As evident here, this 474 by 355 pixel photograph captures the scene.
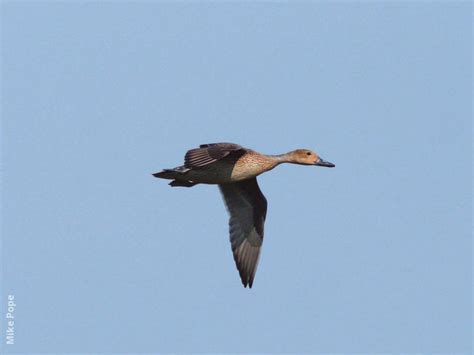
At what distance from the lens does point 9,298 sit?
599 inches

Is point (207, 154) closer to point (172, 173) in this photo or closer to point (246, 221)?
point (172, 173)

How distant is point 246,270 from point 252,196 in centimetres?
136

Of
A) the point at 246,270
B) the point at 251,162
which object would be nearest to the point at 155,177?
the point at 251,162

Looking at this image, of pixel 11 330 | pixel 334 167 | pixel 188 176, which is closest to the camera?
pixel 11 330

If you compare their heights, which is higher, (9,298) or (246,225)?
(246,225)

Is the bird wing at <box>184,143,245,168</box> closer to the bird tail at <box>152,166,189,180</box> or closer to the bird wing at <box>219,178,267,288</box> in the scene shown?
the bird tail at <box>152,166,189,180</box>

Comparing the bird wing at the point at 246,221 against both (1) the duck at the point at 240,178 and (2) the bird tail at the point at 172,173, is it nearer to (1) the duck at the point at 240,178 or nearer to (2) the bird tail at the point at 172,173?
(1) the duck at the point at 240,178

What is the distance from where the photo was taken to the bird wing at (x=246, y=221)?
58.8 feet

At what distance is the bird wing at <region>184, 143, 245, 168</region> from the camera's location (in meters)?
15.6

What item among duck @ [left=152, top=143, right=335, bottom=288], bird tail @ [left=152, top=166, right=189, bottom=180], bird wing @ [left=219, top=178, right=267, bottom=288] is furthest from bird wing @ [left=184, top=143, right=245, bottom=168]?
bird wing @ [left=219, top=178, right=267, bottom=288]

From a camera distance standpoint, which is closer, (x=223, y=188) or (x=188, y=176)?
(x=188, y=176)

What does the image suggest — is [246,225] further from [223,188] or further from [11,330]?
[11,330]

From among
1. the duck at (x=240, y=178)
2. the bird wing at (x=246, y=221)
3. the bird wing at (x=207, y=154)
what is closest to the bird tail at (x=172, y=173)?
the duck at (x=240, y=178)

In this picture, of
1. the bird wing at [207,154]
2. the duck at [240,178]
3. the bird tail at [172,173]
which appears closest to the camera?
the bird wing at [207,154]
